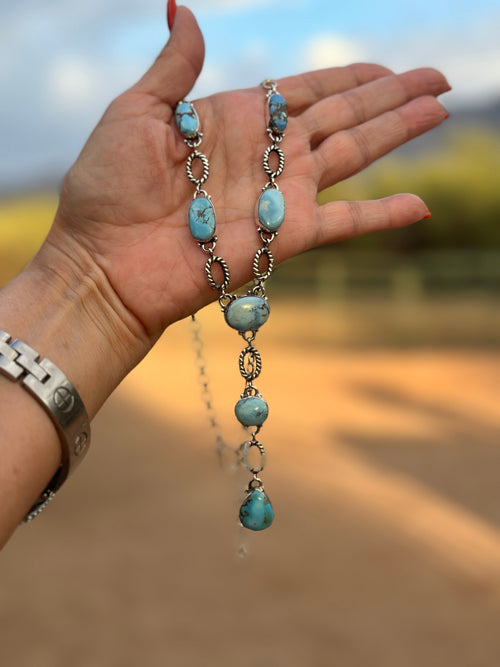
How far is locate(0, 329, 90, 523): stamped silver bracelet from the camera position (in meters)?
1.36

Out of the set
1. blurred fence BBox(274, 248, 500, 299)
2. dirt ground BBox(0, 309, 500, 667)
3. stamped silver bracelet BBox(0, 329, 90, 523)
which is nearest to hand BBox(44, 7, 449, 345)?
stamped silver bracelet BBox(0, 329, 90, 523)

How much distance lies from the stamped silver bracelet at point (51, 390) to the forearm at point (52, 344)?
19 mm

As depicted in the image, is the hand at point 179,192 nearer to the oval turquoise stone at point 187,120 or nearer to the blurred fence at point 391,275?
the oval turquoise stone at point 187,120

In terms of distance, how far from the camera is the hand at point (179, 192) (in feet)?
5.19

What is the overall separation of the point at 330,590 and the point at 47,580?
1.55 meters

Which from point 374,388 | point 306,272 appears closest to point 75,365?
point 374,388

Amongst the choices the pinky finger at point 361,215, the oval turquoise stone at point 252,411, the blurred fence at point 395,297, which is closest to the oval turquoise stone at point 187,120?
the pinky finger at point 361,215

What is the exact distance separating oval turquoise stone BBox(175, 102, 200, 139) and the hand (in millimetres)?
29

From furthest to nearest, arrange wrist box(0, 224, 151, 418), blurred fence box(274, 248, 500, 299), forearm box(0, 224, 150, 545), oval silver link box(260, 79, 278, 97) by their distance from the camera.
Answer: blurred fence box(274, 248, 500, 299), oval silver link box(260, 79, 278, 97), wrist box(0, 224, 151, 418), forearm box(0, 224, 150, 545)

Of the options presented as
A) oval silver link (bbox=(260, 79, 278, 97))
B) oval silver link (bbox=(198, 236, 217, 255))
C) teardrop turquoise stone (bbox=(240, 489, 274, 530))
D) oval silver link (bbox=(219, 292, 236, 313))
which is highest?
oval silver link (bbox=(260, 79, 278, 97))

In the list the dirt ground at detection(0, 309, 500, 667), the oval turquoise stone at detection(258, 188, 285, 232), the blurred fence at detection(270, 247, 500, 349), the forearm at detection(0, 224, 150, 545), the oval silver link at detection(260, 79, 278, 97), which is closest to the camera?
the forearm at detection(0, 224, 150, 545)

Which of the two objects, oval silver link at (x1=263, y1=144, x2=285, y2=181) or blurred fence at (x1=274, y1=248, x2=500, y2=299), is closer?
oval silver link at (x1=263, y1=144, x2=285, y2=181)

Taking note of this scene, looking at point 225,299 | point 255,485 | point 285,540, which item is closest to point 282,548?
point 285,540

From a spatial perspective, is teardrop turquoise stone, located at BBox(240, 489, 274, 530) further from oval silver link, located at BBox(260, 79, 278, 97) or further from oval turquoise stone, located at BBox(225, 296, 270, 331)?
oval silver link, located at BBox(260, 79, 278, 97)
